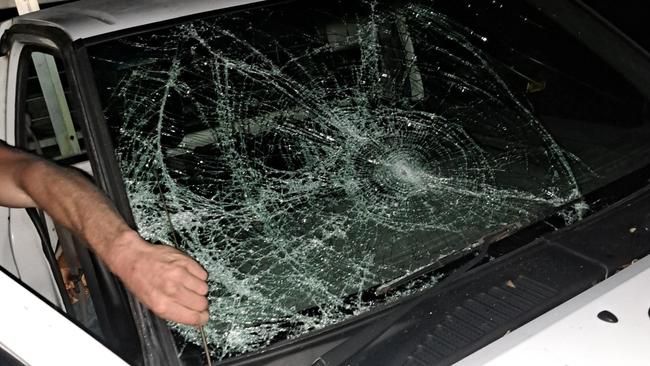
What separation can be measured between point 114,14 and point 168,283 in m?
1.07

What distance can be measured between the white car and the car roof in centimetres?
1

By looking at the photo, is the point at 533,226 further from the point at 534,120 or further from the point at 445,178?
the point at 534,120

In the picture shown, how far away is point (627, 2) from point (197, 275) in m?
3.69

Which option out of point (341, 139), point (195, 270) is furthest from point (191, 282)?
point (341, 139)

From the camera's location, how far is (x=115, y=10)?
2.03m

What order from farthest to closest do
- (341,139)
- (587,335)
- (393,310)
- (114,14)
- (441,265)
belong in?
(341,139) < (114,14) < (441,265) < (393,310) < (587,335)

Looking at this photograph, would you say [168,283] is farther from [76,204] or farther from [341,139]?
[341,139]

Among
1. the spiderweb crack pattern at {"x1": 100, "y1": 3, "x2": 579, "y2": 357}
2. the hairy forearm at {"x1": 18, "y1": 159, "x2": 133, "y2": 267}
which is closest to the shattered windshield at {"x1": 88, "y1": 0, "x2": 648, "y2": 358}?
the spiderweb crack pattern at {"x1": 100, "y1": 3, "x2": 579, "y2": 357}

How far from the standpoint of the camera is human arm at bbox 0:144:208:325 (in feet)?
4.22

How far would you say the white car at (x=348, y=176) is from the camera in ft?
4.72

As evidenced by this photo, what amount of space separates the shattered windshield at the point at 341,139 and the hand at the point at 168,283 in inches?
6.9

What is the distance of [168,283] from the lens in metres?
1.28

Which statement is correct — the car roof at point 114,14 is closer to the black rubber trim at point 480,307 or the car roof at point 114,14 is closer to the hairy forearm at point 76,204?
the hairy forearm at point 76,204

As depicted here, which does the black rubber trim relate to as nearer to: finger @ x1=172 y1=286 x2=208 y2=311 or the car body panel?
the car body panel
